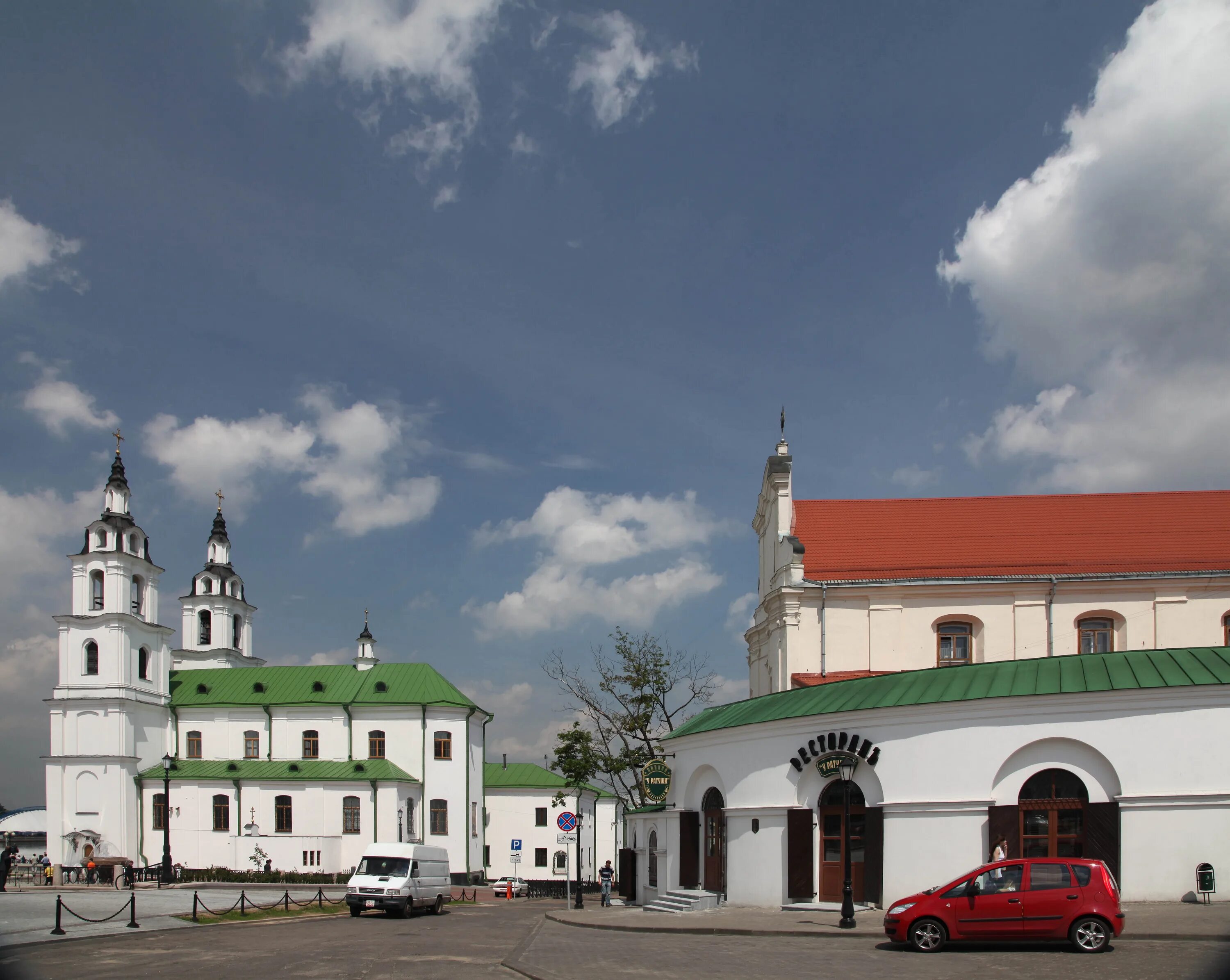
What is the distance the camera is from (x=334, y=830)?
6166cm

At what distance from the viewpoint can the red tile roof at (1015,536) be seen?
35.7 meters

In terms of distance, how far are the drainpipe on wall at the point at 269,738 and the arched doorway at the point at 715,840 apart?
150ft

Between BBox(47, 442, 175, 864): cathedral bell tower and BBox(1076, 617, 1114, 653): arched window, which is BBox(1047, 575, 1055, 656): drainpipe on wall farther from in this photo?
BBox(47, 442, 175, 864): cathedral bell tower

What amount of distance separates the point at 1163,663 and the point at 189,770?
57.5 meters

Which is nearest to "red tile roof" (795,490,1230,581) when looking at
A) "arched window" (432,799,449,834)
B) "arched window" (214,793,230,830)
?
"arched window" (432,799,449,834)

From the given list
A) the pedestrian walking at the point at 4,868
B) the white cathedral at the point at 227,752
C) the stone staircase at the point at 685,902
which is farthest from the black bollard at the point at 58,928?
the white cathedral at the point at 227,752

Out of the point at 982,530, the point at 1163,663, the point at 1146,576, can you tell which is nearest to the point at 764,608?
the point at 982,530

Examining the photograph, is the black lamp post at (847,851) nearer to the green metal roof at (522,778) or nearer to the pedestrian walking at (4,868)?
the pedestrian walking at (4,868)

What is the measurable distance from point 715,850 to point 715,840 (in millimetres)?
231

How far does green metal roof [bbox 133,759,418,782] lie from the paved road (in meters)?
38.2

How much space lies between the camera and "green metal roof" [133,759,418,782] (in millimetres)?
62688

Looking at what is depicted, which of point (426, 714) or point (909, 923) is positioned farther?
point (426, 714)

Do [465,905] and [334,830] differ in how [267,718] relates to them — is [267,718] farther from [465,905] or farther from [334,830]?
[465,905]

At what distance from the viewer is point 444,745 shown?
6550 cm
